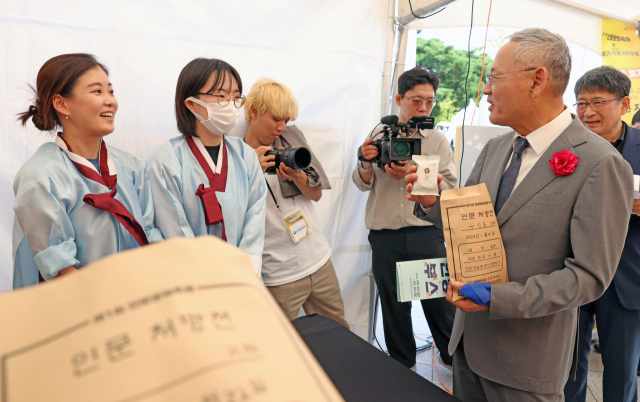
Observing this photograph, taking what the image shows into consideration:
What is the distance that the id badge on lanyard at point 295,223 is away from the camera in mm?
1860

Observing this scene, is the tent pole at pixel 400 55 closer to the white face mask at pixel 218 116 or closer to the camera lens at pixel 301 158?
the camera lens at pixel 301 158

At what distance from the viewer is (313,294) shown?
197cm

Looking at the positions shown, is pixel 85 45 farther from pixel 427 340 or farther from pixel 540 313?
pixel 427 340

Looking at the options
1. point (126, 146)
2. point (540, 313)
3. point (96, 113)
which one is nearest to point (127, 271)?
point (540, 313)

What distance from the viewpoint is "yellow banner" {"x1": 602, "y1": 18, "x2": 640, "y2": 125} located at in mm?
2855

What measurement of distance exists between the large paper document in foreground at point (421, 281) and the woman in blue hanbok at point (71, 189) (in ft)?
2.80

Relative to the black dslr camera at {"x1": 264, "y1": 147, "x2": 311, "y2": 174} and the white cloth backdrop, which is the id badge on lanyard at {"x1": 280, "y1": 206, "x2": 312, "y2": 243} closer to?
the black dslr camera at {"x1": 264, "y1": 147, "x2": 311, "y2": 174}

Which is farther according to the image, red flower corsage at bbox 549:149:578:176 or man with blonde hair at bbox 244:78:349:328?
man with blonde hair at bbox 244:78:349:328

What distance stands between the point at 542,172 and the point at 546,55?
1.09 ft

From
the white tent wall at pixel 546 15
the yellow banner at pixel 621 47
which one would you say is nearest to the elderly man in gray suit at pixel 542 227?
the white tent wall at pixel 546 15

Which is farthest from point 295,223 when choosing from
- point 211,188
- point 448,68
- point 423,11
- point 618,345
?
point 448,68

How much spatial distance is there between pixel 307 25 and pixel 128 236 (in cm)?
143

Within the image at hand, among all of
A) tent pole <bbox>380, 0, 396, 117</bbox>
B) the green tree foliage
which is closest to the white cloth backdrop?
tent pole <bbox>380, 0, 396, 117</bbox>

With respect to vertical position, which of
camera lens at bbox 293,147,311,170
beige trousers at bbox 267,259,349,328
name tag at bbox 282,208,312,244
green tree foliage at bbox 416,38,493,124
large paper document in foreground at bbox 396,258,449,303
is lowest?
beige trousers at bbox 267,259,349,328
